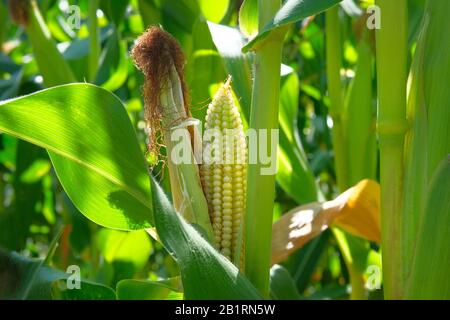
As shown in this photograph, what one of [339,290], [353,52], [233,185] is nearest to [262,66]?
[233,185]

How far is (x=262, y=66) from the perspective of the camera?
105 centimetres

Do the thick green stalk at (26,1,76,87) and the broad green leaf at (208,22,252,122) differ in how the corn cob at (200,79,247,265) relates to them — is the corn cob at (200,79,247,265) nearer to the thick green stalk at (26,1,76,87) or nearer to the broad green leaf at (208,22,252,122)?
the broad green leaf at (208,22,252,122)

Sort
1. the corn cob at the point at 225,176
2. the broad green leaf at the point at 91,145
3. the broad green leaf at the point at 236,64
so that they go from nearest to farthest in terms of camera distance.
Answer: the broad green leaf at the point at 91,145 → the corn cob at the point at 225,176 → the broad green leaf at the point at 236,64

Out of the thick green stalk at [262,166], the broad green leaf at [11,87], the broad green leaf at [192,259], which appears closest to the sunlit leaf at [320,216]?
the thick green stalk at [262,166]

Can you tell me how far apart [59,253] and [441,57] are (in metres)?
1.58

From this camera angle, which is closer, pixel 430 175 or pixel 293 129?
pixel 430 175

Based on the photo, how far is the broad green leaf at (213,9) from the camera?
67.4 inches

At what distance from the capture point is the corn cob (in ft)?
3.56

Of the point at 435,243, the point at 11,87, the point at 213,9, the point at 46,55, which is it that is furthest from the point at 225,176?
the point at 11,87

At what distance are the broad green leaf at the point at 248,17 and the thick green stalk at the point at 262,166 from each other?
11 centimetres

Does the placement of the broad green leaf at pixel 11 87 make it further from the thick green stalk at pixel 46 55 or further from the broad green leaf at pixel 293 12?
the broad green leaf at pixel 293 12

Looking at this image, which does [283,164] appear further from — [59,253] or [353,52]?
[353,52]
